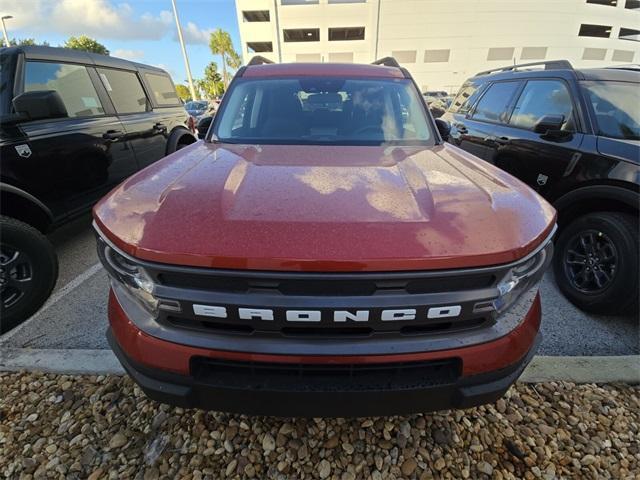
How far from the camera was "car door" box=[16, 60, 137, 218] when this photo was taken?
3068mm

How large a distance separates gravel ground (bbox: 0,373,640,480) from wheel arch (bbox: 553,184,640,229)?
1493 millimetres

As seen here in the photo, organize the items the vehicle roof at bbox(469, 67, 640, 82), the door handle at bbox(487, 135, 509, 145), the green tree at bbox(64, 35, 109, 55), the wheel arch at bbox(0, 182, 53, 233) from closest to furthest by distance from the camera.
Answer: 1. the wheel arch at bbox(0, 182, 53, 233)
2. the vehicle roof at bbox(469, 67, 640, 82)
3. the door handle at bbox(487, 135, 509, 145)
4. the green tree at bbox(64, 35, 109, 55)

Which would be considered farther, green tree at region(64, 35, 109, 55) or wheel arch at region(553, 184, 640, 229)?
green tree at region(64, 35, 109, 55)

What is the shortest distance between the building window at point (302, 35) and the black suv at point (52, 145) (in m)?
39.4

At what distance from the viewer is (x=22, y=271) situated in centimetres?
274

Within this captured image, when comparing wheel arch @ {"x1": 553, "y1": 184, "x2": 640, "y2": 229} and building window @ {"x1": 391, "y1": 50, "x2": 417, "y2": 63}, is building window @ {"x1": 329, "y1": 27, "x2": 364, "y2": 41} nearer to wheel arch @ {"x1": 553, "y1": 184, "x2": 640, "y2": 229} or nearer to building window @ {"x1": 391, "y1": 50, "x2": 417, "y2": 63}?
building window @ {"x1": 391, "y1": 50, "x2": 417, "y2": 63}

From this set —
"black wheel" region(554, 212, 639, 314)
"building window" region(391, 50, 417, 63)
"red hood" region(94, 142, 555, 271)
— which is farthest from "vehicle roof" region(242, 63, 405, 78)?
"building window" region(391, 50, 417, 63)

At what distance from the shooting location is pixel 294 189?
1546 millimetres

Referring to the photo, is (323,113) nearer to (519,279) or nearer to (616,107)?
(519,279)

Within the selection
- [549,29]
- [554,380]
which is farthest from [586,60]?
[554,380]

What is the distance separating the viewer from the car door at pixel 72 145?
307cm

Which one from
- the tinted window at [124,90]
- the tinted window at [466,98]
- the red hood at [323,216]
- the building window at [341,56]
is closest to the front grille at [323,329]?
the red hood at [323,216]

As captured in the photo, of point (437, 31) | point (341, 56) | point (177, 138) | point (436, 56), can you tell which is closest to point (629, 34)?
point (437, 31)

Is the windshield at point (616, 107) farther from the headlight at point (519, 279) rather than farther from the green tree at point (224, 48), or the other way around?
the green tree at point (224, 48)
